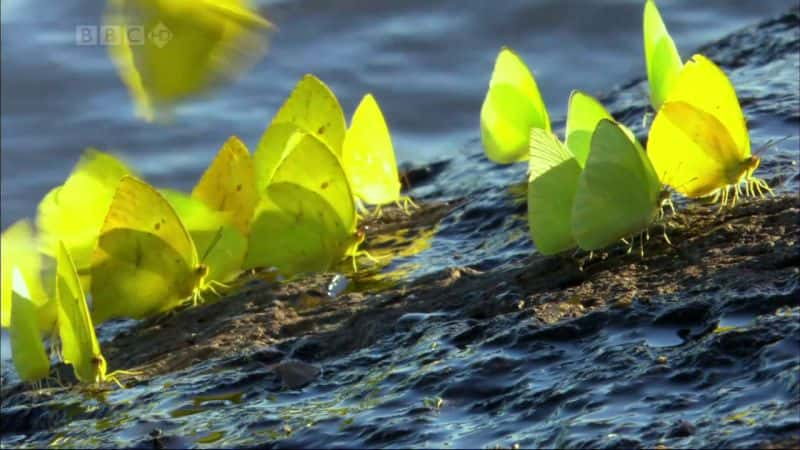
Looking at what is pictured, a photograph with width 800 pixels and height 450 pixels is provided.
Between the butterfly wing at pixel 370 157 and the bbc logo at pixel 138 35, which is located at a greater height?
the bbc logo at pixel 138 35

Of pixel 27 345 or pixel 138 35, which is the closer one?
pixel 138 35

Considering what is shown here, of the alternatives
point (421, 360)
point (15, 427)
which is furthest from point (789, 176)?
point (15, 427)

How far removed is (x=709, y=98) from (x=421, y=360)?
1062 mm

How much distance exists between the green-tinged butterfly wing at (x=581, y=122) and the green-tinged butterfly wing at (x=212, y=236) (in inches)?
44.0

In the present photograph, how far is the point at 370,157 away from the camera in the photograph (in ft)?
14.0

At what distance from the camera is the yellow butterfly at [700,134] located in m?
3.12

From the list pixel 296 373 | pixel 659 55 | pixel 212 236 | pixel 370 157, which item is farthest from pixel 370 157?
pixel 296 373

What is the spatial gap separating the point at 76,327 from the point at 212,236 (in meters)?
0.67

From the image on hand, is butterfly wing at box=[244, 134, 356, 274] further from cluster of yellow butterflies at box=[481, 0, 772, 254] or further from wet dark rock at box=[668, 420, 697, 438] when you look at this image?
wet dark rock at box=[668, 420, 697, 438]

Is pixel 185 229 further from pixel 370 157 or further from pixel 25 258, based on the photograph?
pixel 370 157

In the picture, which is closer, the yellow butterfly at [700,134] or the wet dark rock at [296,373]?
the wet dark rock at [296,373]

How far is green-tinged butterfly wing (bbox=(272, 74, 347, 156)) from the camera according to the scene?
13.1ft

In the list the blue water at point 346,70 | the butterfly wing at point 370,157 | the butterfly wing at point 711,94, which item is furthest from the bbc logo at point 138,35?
the blue water at point 346,70

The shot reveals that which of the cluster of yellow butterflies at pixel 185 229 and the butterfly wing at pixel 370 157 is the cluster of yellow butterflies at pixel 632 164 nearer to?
the cluster of yellow butterflies at pixel 185 229
